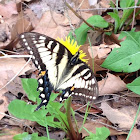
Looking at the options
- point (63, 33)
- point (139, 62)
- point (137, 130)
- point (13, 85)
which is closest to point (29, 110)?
point (13, 85)

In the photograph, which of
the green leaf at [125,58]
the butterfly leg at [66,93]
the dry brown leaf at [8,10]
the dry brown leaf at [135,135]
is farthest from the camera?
the dry brown leaf at [8,10]

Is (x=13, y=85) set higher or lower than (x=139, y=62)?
lower

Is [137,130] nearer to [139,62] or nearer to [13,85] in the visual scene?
[139,62]

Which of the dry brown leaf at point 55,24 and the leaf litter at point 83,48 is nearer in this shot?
the leaf litter at point 83,48

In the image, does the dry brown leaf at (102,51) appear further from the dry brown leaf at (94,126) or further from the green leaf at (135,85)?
the dry brown leaf at (94,126)

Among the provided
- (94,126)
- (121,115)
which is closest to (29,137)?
(94,126)

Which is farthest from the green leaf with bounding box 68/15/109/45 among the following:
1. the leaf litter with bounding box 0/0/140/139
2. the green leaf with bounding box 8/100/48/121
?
the green leaf with bounding box 8/100/48/121

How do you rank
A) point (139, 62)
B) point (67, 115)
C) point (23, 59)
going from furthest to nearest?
point (23, 59) → point (139, 62) → point (67, 115)

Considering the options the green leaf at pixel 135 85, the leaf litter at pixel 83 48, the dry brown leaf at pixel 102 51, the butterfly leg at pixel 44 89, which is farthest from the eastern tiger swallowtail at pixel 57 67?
the dry brown leaf at pixel 102 51
